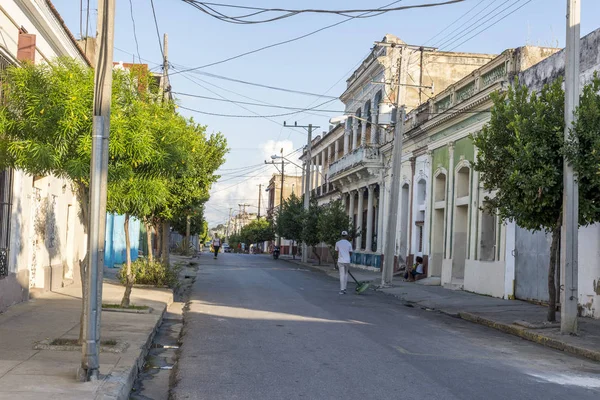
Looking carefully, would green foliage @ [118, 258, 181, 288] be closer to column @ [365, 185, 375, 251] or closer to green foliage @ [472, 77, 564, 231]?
green foliage @ [472, 77, 564, 231]

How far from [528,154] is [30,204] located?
31.8ft

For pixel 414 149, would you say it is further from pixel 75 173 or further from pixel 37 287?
pixel 75 173

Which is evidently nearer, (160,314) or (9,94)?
(9,94)

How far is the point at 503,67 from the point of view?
22.0m

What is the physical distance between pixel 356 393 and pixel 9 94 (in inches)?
210

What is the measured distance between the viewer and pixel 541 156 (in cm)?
1277

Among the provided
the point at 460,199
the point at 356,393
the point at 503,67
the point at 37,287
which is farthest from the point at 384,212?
the point at 356,393

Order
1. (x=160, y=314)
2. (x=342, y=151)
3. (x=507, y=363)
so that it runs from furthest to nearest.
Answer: (x=342, y=151) < (x=160, y=314) < (x=507, y=363)

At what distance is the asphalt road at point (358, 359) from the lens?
24.5ft

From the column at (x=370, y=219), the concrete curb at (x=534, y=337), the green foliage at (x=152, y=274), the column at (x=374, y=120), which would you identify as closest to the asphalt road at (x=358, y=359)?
the concrete curb at (x=534, y=337)

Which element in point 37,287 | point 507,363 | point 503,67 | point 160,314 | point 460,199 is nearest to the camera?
point 507,363

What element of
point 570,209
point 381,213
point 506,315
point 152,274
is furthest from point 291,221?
point 570,209

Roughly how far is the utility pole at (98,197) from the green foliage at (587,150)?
26.7ft

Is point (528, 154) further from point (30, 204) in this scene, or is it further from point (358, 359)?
point (30, 204)
